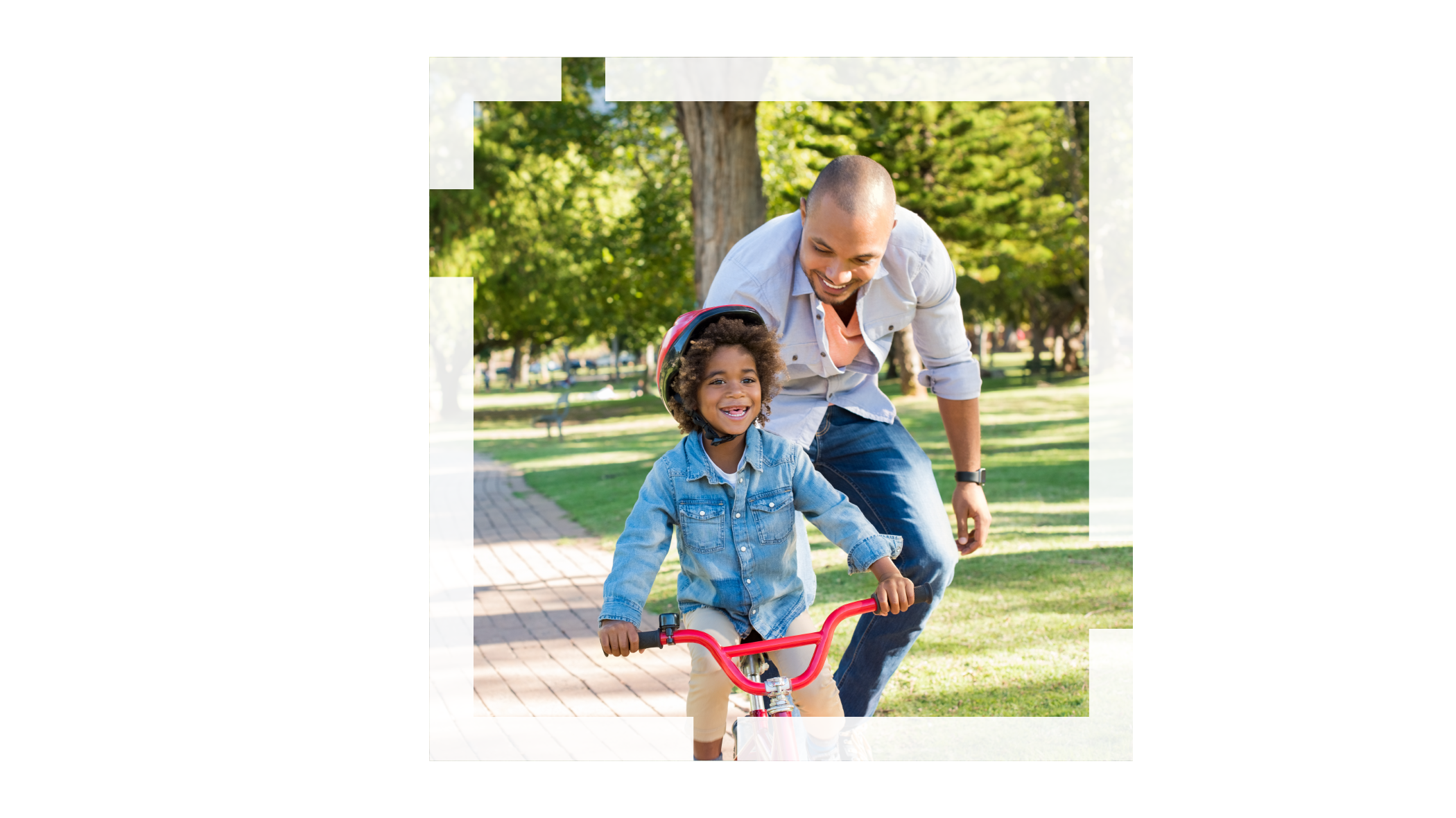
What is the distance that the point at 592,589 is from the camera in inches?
284

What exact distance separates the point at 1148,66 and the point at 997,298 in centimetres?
2903

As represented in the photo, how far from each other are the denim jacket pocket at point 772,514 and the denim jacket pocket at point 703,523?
0.09m

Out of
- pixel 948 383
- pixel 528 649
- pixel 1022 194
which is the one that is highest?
pixel 1022 194

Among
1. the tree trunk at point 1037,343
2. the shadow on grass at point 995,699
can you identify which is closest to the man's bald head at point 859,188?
the shadow on grass at point 995,699

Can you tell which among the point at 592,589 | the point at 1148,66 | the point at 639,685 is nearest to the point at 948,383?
the point at 1148,66

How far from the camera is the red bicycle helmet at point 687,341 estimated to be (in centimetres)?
281

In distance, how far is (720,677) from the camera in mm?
2883

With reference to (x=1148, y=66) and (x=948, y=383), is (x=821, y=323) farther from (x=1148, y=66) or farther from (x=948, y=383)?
(x=1148, y=66)

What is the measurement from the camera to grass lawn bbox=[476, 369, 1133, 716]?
4.86 m

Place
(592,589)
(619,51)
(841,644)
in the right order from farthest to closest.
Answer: (592,589) → (841,644) → (619,51)

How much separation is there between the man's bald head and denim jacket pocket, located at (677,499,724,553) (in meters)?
0.84

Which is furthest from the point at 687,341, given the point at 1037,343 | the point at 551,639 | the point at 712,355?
the point at 1037,343

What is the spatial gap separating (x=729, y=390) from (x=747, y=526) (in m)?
0.36

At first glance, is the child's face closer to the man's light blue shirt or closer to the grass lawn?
the man's light blue shirt
